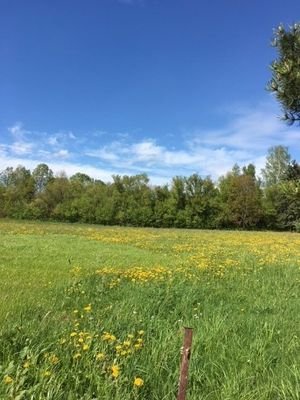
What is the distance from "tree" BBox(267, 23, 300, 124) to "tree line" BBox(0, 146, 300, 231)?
257 feet

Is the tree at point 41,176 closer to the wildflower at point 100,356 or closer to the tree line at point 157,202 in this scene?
the tree line at point 157,202

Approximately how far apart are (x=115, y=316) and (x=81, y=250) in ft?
49.1

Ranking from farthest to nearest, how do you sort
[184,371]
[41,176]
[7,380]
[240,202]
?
[41,176]
[240,202]
[7,380]
[184,371]

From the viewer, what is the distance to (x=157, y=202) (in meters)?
89.9

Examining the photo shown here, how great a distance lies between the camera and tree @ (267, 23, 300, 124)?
467cm

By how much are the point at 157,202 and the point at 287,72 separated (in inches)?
3355

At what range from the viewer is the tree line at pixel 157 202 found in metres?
85.0

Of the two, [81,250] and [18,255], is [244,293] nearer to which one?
[18,255]

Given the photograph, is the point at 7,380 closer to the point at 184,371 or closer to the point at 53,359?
the point at 53,359

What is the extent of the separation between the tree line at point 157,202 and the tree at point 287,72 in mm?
78231

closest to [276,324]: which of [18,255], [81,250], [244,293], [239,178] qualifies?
[244,293]

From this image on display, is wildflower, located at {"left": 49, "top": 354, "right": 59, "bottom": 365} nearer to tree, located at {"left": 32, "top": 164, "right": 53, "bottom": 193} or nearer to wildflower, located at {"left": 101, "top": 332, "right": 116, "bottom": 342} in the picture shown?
wildflower, located at {"left": 101, "top": 332, "right": 116, "bottom": 342}

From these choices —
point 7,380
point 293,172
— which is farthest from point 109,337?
point 293,172

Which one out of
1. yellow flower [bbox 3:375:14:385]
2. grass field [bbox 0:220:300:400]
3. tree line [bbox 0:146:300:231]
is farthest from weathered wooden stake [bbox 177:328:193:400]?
tree line [bbox 0:146:300:231]
